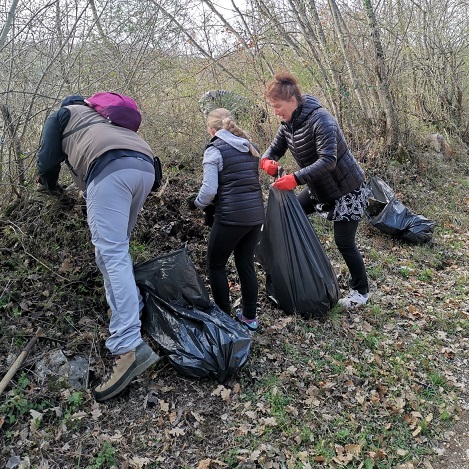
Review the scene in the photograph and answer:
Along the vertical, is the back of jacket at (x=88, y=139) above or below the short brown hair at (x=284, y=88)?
below

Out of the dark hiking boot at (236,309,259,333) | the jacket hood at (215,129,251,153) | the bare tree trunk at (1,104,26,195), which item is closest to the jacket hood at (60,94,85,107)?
the bare tree trunk at (1,104,26,195)

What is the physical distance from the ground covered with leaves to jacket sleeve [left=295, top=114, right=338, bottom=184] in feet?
3.82

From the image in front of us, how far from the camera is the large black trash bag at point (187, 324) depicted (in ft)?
8.93

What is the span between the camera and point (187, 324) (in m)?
2.78

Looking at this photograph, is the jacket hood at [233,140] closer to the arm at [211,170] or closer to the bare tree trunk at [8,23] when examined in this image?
the arm at [211,170]

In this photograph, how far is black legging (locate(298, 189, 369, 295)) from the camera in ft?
11.6

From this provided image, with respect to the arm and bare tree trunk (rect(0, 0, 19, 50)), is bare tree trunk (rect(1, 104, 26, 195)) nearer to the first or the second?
bare tree trunk (rect(0, 0, 19, 50))

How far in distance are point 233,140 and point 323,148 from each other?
0.69m

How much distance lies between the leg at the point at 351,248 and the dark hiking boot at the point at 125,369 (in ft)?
5.82

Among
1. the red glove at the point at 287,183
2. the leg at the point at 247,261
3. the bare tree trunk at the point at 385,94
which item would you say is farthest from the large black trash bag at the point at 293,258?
the bare tree trunk at the point at 385,94

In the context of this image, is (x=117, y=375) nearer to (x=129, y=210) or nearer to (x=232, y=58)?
(x=129, y=210)

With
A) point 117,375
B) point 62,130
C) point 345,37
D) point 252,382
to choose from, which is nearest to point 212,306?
point 252,382

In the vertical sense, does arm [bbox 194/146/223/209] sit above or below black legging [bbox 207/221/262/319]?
above

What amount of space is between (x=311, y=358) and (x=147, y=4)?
157 inches
